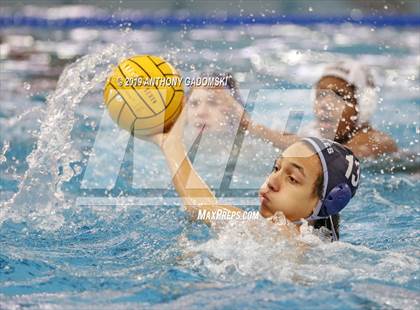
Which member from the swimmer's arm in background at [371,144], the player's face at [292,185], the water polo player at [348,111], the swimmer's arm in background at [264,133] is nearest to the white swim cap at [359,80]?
the water polo player at [348,111]

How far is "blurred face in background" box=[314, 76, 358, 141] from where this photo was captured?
443 cm

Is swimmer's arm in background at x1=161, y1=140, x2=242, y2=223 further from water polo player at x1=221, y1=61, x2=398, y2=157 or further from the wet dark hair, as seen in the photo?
water polo player at x1=221, y1=61, x2=398, y2=157

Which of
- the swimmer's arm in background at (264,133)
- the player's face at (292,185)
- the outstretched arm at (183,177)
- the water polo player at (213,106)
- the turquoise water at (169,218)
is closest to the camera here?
the turquoise water at (169,218)

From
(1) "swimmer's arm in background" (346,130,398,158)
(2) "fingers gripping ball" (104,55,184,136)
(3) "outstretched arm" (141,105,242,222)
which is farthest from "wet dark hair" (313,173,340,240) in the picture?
(1) "swimmer's arm in background" (346,130,398,158)

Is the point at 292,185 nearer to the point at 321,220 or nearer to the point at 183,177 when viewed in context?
the point at 321,220

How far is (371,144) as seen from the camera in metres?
4.52

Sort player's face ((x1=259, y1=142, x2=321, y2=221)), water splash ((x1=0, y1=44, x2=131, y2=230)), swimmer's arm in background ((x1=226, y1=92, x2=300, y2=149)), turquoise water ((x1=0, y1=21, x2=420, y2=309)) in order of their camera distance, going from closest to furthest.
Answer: turquoise water ((x1=0, y1=21, x2=420, y2=309))
player's face ((x1=259, y1=142, x2=321, y2=221))
water splash ((x1=0, y1=44, x2=131, y2=230))
swimmer's arm in background ((x1=226, y1=92, x2=300, y2=149))

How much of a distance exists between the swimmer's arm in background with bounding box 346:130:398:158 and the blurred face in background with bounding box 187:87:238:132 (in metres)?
0.73

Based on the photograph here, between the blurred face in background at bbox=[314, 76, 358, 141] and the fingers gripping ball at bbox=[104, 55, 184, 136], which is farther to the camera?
the blurred face in background at bbox=[314, 76, 358, 141]

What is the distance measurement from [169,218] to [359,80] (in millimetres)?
1634

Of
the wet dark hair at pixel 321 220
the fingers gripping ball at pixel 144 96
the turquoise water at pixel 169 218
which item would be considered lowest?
the turquoise water at pixel 169 218

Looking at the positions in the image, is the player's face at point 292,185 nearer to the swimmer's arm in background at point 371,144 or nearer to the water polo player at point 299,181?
the water polo player at point 299,181

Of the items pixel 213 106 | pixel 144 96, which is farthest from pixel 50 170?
pixel 213 106

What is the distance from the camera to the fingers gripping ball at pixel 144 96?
9.22 feet
